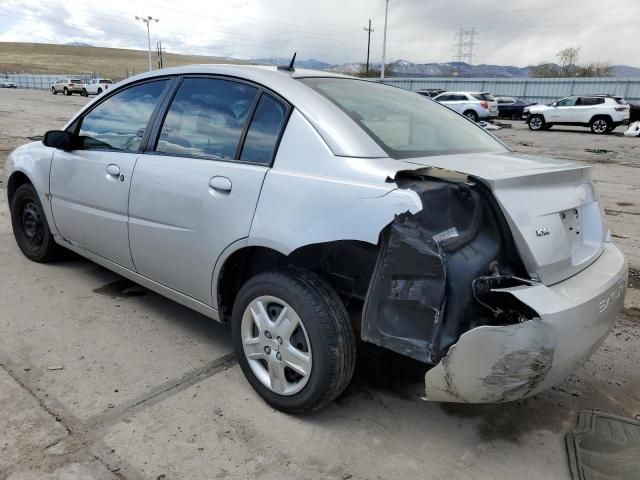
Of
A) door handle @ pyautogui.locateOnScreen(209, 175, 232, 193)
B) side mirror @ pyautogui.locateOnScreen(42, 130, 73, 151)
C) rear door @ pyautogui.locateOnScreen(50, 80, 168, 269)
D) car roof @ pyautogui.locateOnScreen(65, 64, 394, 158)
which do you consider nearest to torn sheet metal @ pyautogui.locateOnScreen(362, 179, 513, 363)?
car roof @ pyautogui.locateOnScreen(65, 64, 394, 158)

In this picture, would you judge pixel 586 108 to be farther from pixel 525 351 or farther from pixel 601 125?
pixel 525 351

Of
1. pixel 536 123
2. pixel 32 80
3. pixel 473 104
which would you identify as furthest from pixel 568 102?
pixel 32 80

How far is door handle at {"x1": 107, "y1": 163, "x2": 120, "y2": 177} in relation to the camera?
10.9ft

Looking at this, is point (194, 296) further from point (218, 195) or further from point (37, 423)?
point (37, 423)

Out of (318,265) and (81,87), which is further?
(81,87)

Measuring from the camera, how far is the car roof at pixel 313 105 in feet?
7.78

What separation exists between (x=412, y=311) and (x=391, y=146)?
847 millimetres

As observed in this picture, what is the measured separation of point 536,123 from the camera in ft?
83.5

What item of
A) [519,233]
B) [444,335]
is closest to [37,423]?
[444,335]

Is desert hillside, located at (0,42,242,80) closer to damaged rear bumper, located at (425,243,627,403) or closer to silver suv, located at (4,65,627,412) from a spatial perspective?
silver suv, located at (4,65,627,412)

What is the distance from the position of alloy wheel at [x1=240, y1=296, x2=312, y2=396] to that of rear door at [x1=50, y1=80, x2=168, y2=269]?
47.7 inches

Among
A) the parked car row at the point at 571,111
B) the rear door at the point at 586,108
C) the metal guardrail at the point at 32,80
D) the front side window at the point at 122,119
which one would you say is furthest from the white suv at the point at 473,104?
the metal guardrail at the point at 32,80

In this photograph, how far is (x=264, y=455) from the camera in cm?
230

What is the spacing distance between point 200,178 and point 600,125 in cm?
2535
